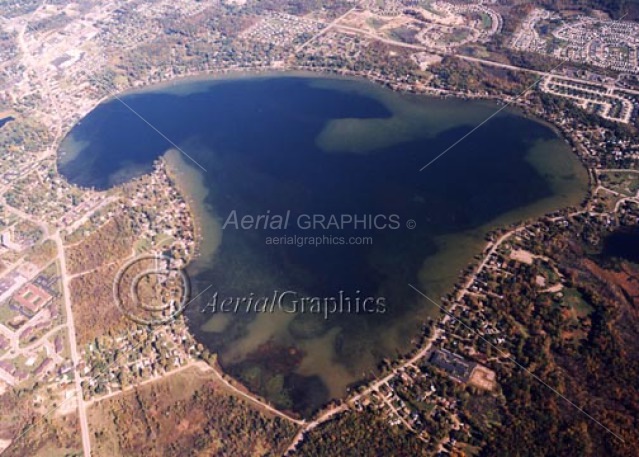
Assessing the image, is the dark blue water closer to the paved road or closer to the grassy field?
the grassy field

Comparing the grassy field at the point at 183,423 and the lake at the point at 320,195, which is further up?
the lake at the point at 320,195

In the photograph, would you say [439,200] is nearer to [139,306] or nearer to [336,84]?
[336,84]

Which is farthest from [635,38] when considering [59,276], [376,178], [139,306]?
[59,276]

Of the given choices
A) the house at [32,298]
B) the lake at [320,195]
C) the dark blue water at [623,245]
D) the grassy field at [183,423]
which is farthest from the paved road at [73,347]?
the dark blue water at [623,245]

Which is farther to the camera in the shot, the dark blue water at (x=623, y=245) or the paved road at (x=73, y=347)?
the dark blue water at (x=623, y=245)

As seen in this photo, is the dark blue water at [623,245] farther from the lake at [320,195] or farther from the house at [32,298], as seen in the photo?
the house at [32,298]

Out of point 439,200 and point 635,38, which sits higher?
point 635,38

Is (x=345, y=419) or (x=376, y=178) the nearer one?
(x=345, y=419)

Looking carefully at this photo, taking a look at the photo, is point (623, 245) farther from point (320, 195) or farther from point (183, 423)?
point (183, 423)

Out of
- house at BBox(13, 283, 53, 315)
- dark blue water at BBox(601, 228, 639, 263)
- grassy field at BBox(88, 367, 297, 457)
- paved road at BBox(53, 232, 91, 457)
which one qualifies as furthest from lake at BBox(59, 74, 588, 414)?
house at BBox(13, 283, 53, 315)
